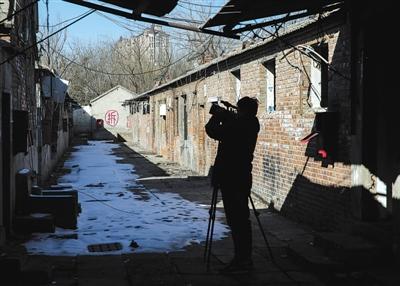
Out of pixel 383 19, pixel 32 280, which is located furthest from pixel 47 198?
pixel 383 19

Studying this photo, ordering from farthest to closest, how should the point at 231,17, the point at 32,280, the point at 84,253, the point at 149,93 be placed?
the point at 149,93
the point at 84,253
the point at 231,17
the point at 32,280

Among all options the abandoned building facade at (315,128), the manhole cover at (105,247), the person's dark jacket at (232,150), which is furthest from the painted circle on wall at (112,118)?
the person's dark jacket at (232,150)

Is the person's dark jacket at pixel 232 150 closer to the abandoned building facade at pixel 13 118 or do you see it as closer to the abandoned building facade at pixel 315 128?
the abandoned building facade at pixel 315 128

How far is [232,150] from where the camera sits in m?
6.14

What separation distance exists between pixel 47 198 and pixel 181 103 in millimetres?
15209

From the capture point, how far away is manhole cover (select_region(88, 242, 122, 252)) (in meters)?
A: 7.54

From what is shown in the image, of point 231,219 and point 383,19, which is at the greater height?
point 383,19

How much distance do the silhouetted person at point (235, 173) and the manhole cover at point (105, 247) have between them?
2.10 meters

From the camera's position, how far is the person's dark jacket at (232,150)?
6105 mm

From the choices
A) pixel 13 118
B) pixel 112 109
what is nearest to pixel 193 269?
pixel 13 118

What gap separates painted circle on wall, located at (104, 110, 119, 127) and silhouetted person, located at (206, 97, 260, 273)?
173 ft

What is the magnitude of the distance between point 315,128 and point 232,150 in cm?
327

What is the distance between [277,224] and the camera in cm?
981

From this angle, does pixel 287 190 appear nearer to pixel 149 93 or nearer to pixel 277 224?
pixel 277 224
